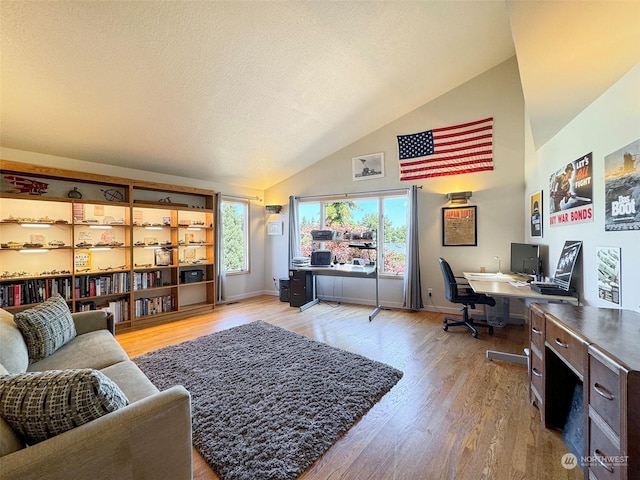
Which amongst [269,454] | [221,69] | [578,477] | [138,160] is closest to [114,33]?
[221,69]

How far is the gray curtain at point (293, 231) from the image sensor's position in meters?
5.89

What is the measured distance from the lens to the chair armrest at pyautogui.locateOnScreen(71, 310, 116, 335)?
96.8 inches

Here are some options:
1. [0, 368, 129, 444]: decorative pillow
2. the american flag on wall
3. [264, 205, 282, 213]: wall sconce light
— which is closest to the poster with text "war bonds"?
the american flag on wall

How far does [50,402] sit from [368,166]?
5029 millimetres

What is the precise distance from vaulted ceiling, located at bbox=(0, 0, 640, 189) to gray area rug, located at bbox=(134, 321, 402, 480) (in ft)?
9.01

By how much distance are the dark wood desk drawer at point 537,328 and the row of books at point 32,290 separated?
5.05m

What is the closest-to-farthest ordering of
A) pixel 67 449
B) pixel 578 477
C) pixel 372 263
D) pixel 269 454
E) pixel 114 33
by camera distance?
pixel 67 449 → pixel 578 477 → pixel 269 454 → pixel 114 33 → pixel 372 263

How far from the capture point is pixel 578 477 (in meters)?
1.45

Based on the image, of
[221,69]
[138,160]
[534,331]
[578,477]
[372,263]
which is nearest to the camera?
[578,477]

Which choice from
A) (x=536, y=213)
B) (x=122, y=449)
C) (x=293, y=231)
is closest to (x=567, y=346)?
(x=122, y=449)

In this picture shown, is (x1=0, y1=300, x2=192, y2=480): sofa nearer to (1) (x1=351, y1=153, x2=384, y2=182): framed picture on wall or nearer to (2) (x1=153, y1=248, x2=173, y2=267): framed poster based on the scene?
(2) (x1=153, y1=248, x2=173, y2=267): framed poster

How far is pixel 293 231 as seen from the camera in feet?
19.3

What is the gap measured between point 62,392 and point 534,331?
9.05ft

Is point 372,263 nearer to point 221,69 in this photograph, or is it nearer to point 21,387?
point 221,69
